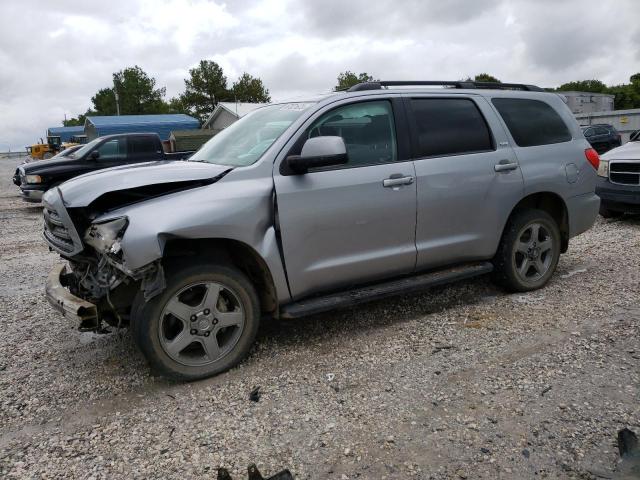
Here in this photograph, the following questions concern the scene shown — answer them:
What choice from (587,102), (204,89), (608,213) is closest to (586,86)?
(587,102)

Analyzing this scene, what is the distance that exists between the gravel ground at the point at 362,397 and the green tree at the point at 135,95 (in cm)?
6696

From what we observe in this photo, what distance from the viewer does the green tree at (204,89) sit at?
199 ft

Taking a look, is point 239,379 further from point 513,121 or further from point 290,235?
point 513,121

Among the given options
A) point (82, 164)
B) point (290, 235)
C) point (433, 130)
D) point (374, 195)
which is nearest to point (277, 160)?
point (290, 235)

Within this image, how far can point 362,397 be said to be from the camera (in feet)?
10.3

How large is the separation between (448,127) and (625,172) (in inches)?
203

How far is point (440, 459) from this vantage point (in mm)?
2543

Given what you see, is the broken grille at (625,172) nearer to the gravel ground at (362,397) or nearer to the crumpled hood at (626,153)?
the crumpled hood at (626,153)

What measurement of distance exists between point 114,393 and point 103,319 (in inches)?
19.3

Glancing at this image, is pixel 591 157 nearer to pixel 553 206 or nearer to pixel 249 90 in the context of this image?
pixel 553 206

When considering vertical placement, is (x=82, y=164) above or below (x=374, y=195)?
above

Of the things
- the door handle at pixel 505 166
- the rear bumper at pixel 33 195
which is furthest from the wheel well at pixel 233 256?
the rear bumper at pixel 33 195

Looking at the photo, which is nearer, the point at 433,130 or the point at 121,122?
the point at 433,130

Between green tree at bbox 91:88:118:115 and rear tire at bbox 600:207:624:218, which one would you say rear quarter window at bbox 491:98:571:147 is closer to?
rear tire at bbox 600:207:624:218
